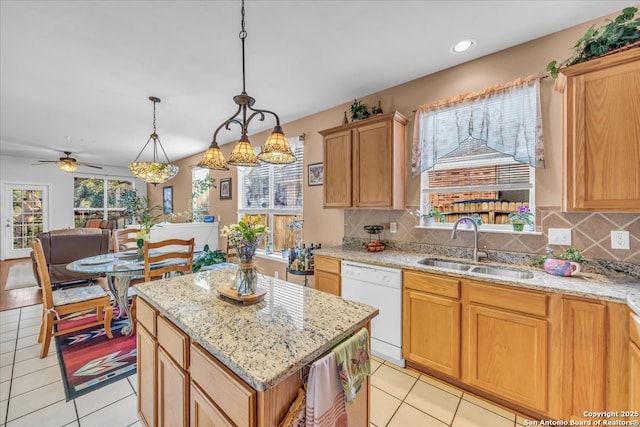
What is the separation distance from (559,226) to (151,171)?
4282 mm

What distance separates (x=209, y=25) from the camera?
Result: 1.89 metres

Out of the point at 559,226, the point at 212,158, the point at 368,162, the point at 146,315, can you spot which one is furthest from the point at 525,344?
the point at 212,158

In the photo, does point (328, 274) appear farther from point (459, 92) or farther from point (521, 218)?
point (459, 92)

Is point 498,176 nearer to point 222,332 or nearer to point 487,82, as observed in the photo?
point 487,82

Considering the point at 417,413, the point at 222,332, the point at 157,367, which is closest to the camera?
the point at 222,332

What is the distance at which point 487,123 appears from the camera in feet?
7.48

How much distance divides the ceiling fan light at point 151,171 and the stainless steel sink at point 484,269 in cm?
331

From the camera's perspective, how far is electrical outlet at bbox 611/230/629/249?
179cm

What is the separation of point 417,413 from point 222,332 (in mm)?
1587

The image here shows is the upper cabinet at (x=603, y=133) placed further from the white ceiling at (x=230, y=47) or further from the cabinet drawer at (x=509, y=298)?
the cabinet drawer at (x=509, y=298)

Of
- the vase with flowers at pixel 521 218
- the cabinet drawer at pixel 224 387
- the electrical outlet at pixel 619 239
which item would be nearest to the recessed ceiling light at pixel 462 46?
the vase with flowers at pixel 521 218

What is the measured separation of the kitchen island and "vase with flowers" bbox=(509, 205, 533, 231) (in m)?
1.66

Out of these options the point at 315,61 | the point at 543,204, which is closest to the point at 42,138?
the point at 315,61

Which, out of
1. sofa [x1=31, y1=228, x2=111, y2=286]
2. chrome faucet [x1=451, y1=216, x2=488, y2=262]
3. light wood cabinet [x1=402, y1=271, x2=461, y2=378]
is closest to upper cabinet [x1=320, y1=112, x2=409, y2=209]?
chrome faucet [x1=451, y1=216, x2=488, y2=262]
